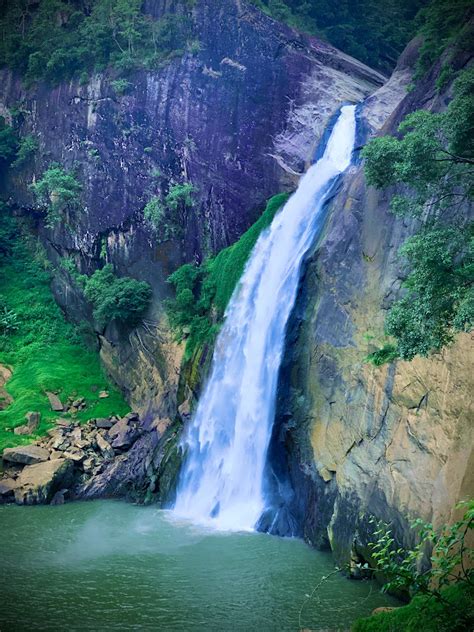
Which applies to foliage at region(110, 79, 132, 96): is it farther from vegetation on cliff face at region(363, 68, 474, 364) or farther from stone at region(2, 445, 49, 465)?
vegetation on cliff face at region(363, 68, 474, 364)

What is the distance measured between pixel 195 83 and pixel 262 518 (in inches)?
804

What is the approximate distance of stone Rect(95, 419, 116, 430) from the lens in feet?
81.0

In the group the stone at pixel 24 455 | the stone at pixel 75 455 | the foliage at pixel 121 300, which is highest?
the foliage at pixel 121 300

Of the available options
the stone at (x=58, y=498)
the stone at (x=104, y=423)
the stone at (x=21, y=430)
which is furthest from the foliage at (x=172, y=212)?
the stone at (x=58, y=498)

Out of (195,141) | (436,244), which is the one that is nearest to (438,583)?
(436,244)

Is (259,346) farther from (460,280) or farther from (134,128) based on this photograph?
(134,128)

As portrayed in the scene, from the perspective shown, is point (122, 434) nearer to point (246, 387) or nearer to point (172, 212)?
point (246, 387)

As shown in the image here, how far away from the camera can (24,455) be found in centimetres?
2169

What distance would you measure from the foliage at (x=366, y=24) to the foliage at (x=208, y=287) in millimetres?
16313

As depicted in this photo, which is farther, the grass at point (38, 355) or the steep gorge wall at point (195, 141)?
the steep gorge wall at point (195, 141)

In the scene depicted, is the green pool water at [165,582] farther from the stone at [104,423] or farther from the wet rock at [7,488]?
the stone at [104,423]

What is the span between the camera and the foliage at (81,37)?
95.5 ft

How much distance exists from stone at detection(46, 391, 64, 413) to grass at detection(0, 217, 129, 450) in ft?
0.66

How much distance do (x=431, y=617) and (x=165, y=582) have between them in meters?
7.62
